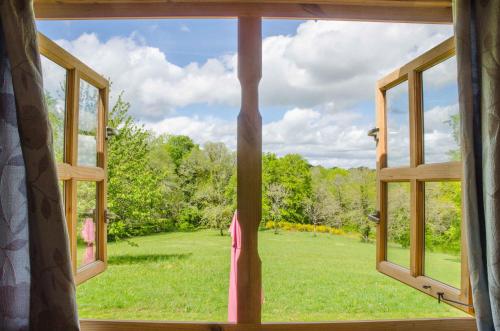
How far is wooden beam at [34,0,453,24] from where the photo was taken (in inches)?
53.8

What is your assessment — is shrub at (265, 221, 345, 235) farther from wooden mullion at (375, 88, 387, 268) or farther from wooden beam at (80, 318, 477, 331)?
wooden beam at (80, 318, 477, 331)

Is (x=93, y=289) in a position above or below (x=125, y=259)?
below

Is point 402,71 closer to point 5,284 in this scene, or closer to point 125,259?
point 125,259

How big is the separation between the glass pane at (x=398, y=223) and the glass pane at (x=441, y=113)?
193mm

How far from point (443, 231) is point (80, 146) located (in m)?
1.51

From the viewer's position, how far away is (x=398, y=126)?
62.2 inches

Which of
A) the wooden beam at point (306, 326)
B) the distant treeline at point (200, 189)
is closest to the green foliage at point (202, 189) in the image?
the distant treeline at point (200, 189)

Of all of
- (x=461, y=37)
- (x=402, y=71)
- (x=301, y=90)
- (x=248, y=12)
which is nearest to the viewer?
(x=461, y=37)

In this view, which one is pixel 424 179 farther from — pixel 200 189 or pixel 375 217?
pixel 200 189

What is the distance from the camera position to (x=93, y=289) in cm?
153

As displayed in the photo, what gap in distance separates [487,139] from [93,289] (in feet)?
5.24

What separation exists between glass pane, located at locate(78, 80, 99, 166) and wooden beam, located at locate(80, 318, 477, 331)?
0.65 meters

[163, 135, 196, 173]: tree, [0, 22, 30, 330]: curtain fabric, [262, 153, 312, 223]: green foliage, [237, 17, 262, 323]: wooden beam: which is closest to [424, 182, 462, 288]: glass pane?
[262, 153, 312, 223]: green foliage

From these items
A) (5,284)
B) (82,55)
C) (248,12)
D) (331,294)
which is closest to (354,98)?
(248,12)
